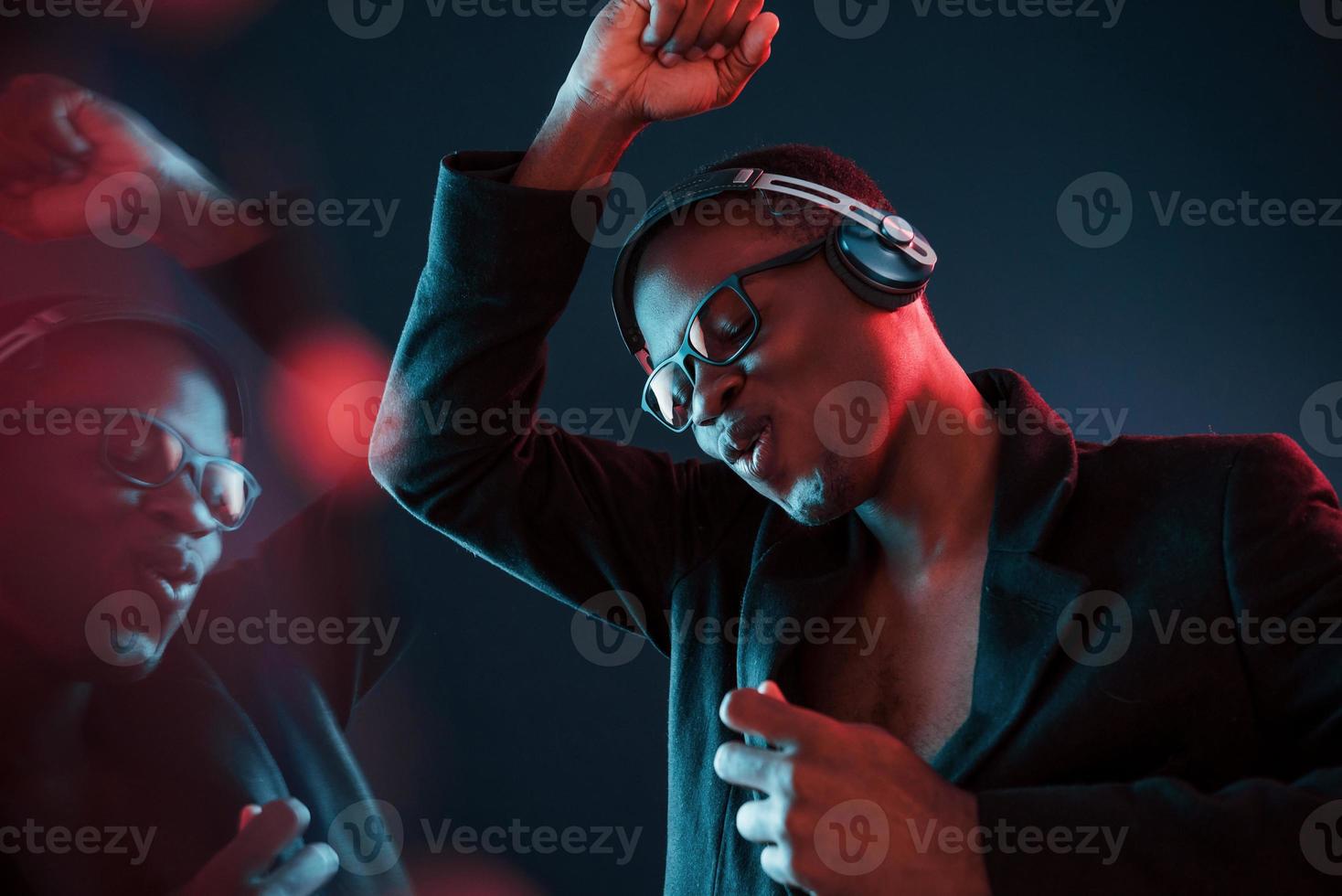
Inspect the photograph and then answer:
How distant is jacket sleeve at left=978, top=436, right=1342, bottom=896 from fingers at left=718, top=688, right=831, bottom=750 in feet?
0.62

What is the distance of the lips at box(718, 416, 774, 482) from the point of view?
1.34 metres

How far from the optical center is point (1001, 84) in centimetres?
226

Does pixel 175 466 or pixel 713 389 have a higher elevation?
pixel 713 389

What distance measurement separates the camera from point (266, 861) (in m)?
1.58

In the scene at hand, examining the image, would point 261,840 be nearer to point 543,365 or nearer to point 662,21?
point 543,365

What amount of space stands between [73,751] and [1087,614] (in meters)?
1.30

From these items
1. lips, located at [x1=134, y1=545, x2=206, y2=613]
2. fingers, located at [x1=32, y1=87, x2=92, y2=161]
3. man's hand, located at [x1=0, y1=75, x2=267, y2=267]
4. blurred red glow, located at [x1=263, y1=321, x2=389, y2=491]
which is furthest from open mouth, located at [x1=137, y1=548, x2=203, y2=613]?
fingers, located at [x1=32, y1=87, x2=92, y2=161]

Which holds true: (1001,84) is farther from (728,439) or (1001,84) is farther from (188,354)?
(188,354)

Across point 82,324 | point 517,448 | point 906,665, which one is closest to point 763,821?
point 906,665

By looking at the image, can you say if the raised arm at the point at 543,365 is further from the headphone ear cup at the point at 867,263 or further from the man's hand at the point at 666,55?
the headphone ear cup at the point at 867,263

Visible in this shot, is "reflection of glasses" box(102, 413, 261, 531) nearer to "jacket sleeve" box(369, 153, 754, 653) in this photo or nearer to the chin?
"jacket sleeve" box(369, 153, 754, 653)

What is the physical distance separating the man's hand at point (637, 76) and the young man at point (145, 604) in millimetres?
626

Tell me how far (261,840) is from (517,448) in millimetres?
665

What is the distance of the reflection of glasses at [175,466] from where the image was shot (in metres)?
1.55
